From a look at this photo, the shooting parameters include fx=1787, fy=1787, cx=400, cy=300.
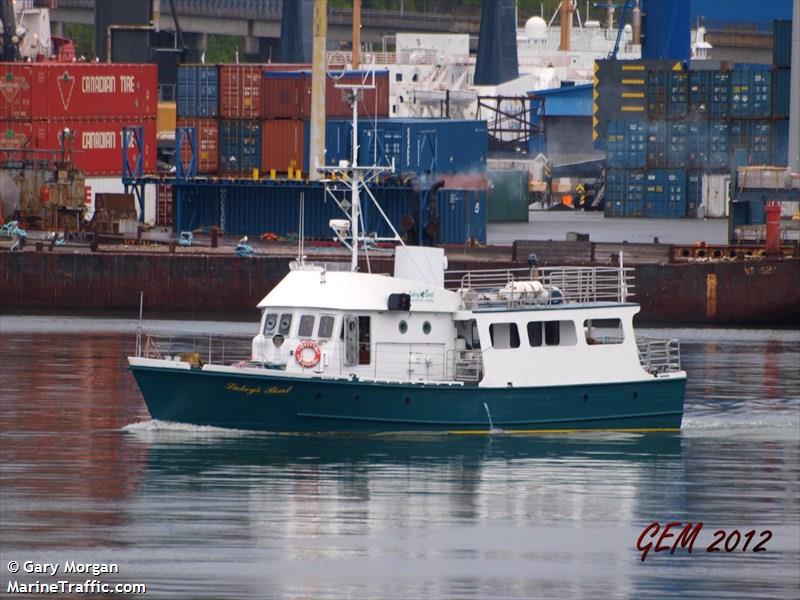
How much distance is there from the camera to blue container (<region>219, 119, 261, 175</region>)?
73.8 metres

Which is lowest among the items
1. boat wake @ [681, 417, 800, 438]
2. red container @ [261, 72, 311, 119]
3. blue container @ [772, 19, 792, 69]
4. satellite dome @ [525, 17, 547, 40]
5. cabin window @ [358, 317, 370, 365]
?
boat wake @ [681, 417, 800, 438]

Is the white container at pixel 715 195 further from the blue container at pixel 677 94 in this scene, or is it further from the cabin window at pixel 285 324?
the cabin window at pixel 285 324

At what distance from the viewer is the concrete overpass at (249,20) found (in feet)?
506

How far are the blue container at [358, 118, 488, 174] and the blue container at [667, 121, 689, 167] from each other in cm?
2867

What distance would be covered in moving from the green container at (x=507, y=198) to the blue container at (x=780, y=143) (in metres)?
16.1

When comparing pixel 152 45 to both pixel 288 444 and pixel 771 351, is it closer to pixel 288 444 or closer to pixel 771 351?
pixel 771 351

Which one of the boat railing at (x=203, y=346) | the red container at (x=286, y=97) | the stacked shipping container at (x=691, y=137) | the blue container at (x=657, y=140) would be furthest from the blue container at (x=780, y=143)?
the boat railing at (x=203, y=346)

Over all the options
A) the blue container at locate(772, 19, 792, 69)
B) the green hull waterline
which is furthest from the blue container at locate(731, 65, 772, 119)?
the green hull waterline

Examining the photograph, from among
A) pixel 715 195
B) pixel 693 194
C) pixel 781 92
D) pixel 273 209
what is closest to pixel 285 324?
pixel 273 209

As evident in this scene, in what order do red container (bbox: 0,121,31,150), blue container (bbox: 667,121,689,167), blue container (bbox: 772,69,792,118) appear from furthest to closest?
1. blue container (bbox: 667,121,689,167)
2. blue container (bbox: 772,69,792,118)
3. red container (bbox: 0,121,31,150)

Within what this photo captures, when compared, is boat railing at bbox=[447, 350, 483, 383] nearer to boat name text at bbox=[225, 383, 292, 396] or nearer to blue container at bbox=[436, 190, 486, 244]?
boat name text at bbox=[225, 383, 292, 396]

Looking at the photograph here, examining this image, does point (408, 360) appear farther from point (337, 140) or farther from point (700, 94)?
point (700, 94)

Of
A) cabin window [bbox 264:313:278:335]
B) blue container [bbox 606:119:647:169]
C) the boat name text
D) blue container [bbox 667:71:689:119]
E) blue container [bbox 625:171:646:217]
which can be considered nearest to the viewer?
the boat name text

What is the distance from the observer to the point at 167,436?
3195 cm
